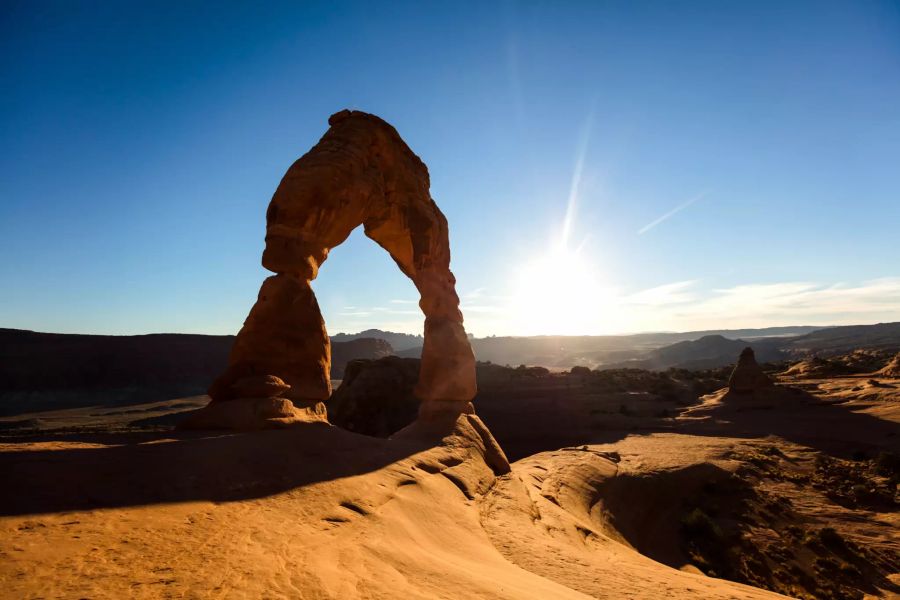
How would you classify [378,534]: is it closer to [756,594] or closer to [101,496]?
[101,496]

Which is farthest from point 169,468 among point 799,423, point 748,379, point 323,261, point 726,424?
point 748,379

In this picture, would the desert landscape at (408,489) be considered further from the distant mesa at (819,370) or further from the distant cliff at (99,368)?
the distant cliff at (99,368)

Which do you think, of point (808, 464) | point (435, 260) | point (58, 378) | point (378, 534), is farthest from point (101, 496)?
point (58, 378)

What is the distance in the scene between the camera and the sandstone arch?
9.25m

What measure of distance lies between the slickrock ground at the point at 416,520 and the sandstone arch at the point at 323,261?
54.8 inches

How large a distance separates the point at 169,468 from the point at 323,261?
22.1ft

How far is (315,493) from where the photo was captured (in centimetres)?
568

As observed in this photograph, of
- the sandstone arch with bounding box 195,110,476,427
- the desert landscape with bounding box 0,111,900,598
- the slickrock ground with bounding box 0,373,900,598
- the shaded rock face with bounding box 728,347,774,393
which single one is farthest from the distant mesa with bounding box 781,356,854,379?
the sandstone arch with bounding box 195,110,476,427

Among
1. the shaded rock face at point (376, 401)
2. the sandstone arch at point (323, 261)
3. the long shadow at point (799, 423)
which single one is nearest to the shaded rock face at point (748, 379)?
the long shadow at point (799, 423)

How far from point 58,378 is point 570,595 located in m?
84.6

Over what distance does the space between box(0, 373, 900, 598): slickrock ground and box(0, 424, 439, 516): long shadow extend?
0.03 metres

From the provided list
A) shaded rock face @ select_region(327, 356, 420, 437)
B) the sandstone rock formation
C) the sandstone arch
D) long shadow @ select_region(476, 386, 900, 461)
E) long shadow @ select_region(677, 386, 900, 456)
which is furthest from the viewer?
the sandstone rock formation

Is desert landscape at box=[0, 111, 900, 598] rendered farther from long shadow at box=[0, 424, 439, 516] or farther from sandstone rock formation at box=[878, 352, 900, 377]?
sandstone rock formation at box=[878, 352, 900, 377]

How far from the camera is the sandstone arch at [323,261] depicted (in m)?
9.25
